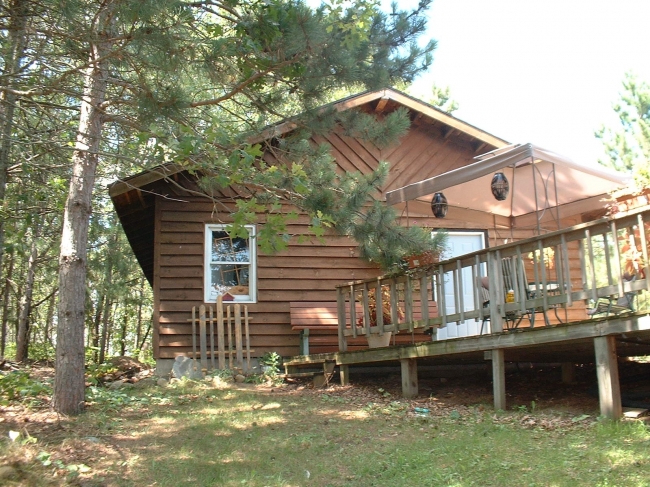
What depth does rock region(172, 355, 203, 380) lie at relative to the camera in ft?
34.4

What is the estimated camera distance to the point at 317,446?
6.70 metres

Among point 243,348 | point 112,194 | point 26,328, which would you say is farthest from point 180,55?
point 26,328

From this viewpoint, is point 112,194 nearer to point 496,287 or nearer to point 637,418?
point 496,287

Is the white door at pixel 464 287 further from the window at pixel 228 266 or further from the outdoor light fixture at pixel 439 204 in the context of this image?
the window at pixel 228 266

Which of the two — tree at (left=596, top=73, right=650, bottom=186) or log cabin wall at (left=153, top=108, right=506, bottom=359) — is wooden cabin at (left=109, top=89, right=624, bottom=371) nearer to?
log cabin wall at (left=153, top=108, right=506, bottom=359)

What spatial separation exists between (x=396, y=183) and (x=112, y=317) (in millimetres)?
19410

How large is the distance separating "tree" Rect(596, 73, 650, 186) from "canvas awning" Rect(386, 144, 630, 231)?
1557 centimetres

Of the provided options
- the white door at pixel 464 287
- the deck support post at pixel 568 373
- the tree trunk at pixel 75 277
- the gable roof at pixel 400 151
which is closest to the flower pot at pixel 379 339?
the white door at pixel 464 287

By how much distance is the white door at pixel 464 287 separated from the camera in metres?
12.1

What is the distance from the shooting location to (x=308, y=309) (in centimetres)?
1181

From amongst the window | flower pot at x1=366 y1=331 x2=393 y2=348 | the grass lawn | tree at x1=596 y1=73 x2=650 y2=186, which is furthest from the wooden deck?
tree at x1=596 y1=73 x2=650 y2=186

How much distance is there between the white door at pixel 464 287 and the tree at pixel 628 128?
48.5 ft

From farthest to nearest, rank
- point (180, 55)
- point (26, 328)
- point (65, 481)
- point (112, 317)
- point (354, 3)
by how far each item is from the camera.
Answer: point (112, 317) < point (26, 328) < point (354, 3) < point (180, 55) < point (65, 481)

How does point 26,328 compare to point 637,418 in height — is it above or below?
above
